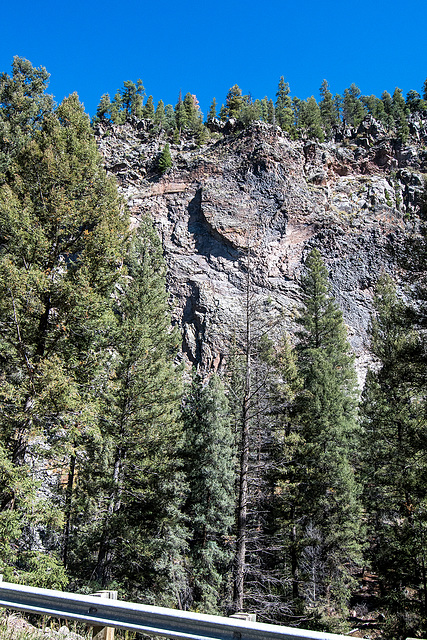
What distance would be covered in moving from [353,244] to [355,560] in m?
34.8

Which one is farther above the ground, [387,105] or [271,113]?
[387,105]

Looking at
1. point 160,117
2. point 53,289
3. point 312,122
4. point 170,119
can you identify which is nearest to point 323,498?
point 53,289

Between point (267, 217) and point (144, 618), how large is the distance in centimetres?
4492

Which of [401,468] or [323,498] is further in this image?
[323,498]

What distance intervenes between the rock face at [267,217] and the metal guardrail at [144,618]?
3541 cm

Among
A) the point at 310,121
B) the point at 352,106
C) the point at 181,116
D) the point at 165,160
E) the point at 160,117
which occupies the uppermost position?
the point at 352,106

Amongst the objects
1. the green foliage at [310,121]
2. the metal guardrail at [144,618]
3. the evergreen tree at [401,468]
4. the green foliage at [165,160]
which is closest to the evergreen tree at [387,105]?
the green foliage at [310,121]

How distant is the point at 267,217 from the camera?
4547 cm

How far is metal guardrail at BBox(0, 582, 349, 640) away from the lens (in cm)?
279

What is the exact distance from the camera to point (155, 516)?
16.5 m

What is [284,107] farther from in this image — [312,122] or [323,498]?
[323,498]

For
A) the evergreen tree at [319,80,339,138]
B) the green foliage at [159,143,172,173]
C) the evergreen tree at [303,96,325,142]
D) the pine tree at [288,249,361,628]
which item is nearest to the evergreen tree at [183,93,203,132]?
the green foliage at [159,143,172,173]

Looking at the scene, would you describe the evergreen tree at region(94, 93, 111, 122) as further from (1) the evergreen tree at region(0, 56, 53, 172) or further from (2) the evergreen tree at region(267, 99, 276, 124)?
(1) the evergreen tree at region(0, 56, 53, 172)

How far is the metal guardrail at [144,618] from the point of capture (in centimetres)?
279
